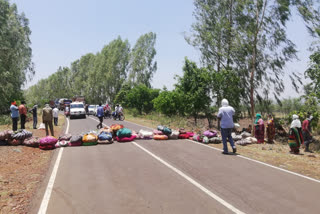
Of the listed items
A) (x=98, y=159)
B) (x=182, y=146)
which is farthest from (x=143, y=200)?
(x=182, y=146)

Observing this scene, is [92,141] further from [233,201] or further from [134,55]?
[134,55]

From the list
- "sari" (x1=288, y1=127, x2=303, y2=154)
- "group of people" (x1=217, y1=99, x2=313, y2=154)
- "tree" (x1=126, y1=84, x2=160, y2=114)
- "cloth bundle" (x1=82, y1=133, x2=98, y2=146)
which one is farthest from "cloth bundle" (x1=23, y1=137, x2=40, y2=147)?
"tree" (x1=126, y1=84, x2=160, y2=114)

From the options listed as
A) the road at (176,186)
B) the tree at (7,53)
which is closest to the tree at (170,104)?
the tree at (7,53)

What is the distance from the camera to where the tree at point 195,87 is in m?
25.0

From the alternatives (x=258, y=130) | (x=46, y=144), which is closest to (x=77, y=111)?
(x=46, y=144)

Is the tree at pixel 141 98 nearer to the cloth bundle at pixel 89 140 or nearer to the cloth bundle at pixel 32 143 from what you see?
the cloth bundle at pixel 89 140

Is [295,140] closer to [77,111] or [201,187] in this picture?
[201,187]

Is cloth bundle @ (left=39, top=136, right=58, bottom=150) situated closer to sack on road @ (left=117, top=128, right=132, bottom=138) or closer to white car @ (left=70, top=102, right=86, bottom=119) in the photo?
sack on road @ (left=117, top=128, right=132, bottom=138)

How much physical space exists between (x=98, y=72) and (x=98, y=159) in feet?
193

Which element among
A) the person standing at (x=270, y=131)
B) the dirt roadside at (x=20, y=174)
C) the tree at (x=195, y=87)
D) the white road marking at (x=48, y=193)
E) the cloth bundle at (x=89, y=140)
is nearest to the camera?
the white road marking at (x=48, y=193)

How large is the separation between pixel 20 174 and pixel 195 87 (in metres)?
19.5

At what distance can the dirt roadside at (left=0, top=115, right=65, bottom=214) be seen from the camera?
5.56m

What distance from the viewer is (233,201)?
207 inches

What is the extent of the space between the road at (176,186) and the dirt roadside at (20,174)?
0.54 meters
